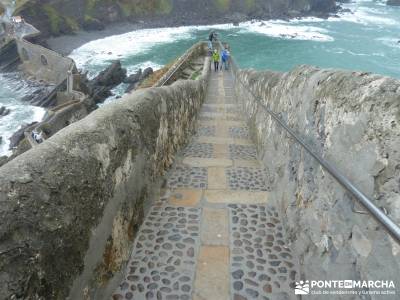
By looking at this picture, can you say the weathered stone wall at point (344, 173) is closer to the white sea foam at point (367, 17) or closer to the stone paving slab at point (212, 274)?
the stone paving slab at point (212, 274)

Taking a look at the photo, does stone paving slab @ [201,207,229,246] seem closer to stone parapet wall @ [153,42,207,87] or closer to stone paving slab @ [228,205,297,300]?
stone paving slab @ [228,205,297,300]

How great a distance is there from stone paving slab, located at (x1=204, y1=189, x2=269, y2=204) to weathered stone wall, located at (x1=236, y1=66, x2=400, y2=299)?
0.37 metres

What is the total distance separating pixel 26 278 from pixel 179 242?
1.99 metres

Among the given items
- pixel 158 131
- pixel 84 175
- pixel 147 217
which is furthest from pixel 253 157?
pixel 84 175

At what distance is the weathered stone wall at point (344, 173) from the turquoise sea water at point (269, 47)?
93.9 feet

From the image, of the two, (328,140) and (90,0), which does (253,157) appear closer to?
(328,140)

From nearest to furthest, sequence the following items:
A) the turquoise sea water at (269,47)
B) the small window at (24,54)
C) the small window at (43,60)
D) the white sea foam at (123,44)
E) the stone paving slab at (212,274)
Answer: the stone paving slab at (212,274), the small window at (43,60), the small window at (24,54), the turquoise sea water at (269,47), the white sea foam at (123,44)

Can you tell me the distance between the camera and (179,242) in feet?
12.1

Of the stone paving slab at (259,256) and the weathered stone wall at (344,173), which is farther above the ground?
the weathered stone wall at (344,173)

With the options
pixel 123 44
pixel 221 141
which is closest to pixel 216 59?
pixel 221 141

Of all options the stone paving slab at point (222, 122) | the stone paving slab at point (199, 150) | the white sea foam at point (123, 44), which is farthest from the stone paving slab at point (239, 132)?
the white sea foam at point (123, 44)

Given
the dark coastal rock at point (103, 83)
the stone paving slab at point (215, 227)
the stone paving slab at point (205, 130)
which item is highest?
the stone paving slab at point (215, 227)

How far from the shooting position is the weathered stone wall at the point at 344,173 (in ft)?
6.93

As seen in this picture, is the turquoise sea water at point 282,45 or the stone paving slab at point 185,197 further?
the turquoise sea water at point 282,45
